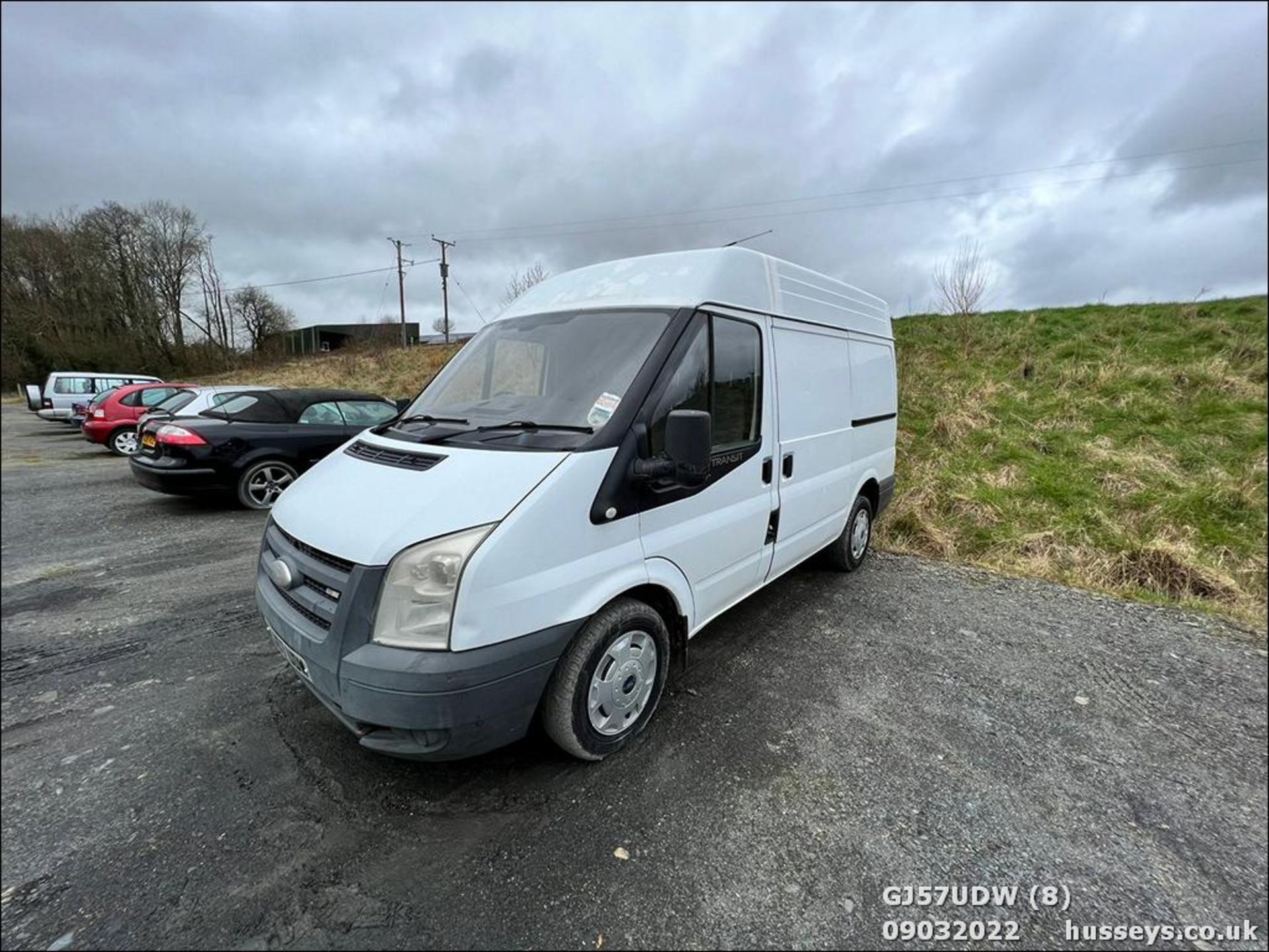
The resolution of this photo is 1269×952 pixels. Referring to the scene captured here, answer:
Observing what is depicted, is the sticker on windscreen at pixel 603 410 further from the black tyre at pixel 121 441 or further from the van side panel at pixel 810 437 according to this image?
the black tyre at pixel 121 441

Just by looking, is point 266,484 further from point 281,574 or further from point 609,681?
point 609,681

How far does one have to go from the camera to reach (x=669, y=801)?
2.13 m

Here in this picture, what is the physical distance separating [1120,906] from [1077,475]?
267 inches

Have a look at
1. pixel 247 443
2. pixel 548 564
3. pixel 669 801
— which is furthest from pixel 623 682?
pixel 247 443

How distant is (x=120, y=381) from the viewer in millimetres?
13492

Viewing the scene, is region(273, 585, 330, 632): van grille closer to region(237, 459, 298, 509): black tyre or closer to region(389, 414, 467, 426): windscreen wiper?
region(389, 414, 467, 426): windscreen wiper

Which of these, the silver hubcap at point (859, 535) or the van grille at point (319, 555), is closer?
the van grille at point (319, 555)

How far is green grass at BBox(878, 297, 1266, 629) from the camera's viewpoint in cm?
502

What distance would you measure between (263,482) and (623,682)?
624 centimetres

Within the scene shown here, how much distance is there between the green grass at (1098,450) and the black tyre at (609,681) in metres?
4.23

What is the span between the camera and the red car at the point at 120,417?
1007cm

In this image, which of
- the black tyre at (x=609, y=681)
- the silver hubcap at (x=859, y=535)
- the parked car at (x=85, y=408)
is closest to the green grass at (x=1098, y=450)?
the silver hubcap at (x=859, y=535)

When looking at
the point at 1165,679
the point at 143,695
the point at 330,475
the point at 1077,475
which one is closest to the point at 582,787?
the point at 330,475

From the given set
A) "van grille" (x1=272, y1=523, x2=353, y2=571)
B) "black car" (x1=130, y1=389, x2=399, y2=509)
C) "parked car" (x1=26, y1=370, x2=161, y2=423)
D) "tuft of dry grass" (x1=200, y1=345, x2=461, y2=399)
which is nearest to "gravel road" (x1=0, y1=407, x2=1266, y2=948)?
"van grille" (x1=272, y1=523, x2=353, y2=571)
